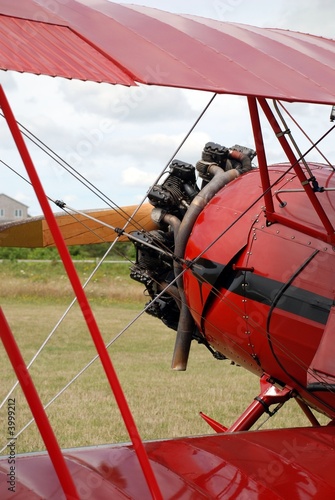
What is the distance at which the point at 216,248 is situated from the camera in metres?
5.18

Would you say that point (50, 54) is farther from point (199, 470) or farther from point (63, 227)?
point (63, 227)

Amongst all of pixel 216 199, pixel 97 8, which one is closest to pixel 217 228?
pixel 216 199

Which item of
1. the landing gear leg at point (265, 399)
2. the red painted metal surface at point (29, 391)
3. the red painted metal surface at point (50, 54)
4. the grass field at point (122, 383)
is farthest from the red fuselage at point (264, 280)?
the grass field at point (122, 383)

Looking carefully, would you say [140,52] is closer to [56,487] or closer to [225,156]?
[56,487]

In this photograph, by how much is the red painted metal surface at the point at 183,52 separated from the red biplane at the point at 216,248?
0.01 metres

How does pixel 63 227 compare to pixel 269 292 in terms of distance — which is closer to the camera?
pixel 269 292

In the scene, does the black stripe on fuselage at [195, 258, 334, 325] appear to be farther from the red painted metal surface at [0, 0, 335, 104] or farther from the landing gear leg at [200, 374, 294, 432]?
the red painted metal surface at [0, 0, 335, 104]

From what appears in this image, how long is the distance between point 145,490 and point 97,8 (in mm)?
2213

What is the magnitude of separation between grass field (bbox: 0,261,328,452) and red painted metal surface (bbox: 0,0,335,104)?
4.92 metres

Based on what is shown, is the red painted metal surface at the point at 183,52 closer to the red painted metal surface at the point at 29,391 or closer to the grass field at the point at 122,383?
the red painted metal surface at the point at 29,391

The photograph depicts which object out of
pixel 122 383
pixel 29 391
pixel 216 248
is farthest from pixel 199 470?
pixel 122 383

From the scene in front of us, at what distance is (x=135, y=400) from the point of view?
34.1 ft

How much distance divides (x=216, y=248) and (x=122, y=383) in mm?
7000

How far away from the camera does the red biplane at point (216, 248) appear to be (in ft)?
10.1
